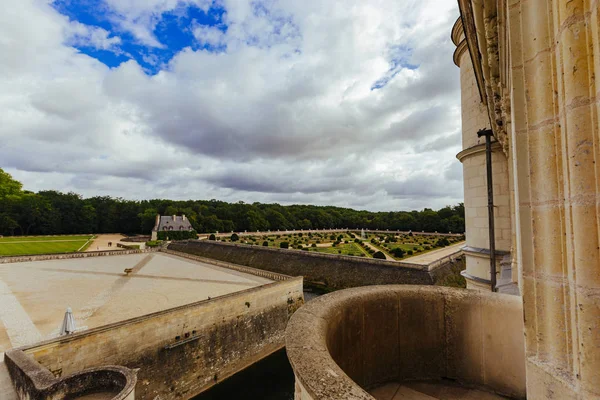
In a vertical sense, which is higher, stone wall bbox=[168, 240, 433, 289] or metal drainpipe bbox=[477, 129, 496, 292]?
metal drainpipe bbox=[477, 129, 496, 292]

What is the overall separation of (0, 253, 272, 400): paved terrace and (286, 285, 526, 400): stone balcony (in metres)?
9.42

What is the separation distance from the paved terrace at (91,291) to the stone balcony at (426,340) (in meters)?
9.42

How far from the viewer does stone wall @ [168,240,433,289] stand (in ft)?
64.6

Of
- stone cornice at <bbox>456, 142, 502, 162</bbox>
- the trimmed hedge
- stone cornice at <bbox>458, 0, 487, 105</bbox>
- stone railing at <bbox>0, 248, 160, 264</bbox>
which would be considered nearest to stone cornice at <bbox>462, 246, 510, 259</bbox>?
stone cornice at <bbox>456, 142, 502, 162</bbox>

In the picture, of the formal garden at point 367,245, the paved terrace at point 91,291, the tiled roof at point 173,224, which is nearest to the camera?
the paved terrace at point 91,291

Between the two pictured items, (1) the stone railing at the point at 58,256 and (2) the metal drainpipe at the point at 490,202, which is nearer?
(2) the metal drainpipe at the point at 490,202

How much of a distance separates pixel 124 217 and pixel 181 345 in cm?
6560

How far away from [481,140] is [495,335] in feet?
16.3

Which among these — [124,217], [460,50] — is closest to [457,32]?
[460,50]

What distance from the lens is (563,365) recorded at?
1.30 metres

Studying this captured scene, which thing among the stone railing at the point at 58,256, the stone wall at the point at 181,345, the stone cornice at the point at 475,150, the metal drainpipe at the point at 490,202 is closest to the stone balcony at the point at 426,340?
the metal drainpipe at the point at 490,202

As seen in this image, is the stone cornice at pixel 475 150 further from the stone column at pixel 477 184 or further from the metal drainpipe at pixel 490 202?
the metal drainpipe at pixel 490 202

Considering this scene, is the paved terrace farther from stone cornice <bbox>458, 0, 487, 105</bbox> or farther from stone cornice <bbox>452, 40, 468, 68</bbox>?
stone cornice <bbox>452, 40, 468, 68</bbox>

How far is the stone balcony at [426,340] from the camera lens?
8.57 ft
